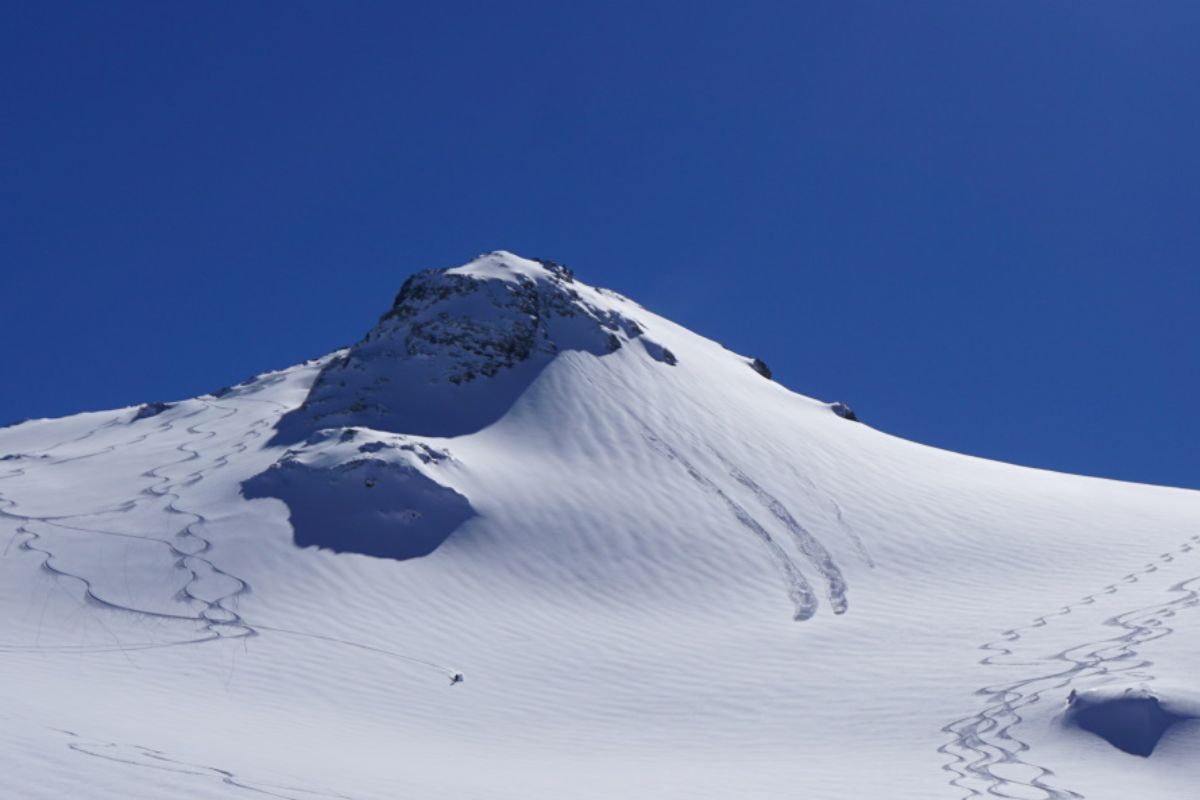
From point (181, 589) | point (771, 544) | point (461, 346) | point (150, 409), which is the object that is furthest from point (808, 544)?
point (150, 409)

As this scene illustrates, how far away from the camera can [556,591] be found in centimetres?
2803

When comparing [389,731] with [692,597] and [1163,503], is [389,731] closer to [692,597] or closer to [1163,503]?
[692,597]

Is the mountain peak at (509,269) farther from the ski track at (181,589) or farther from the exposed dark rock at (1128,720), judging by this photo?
the exposed dark rock at (1128,720)

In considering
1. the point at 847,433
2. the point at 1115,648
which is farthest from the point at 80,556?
the point at 847,433

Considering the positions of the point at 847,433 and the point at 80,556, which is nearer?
the point at 80,556

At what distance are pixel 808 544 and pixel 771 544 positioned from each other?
3.28 feet

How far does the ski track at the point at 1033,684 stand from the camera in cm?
1502

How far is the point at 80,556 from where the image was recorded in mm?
27359

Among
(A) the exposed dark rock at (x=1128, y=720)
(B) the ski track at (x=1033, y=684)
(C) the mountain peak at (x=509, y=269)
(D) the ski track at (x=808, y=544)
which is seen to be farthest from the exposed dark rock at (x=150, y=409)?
(A) the exposed dark rock at (x=1128, y=720)

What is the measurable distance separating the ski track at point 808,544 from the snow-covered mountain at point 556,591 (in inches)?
5.5

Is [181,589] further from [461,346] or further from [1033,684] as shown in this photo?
[1033,684]

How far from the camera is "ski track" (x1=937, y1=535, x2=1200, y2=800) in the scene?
15.0 meters

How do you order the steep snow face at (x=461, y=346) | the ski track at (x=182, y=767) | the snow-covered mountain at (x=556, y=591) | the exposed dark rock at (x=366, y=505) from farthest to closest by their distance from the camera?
the steep snow face at (x=461, y=346) → the exposed dark rock at (x=366, y=505) → the snow-covered mountain at (x=556, y=591) → the ski track at (x=182, y=767)

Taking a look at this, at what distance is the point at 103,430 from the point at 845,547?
2554 centimetres
